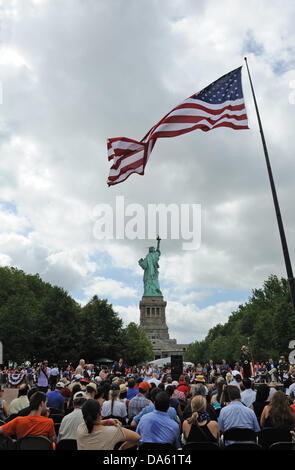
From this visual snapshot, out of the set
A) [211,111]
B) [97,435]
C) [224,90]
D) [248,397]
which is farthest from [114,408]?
[224,90]

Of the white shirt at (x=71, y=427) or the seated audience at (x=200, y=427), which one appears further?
the white shirt at (x=71, y=427)

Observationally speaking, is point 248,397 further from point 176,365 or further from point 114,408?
point 176,365

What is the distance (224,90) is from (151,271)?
274 ft

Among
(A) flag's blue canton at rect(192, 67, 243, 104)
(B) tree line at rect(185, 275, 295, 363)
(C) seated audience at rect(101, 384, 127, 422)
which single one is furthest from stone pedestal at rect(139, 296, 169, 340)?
(C) seated audience at rect(101, 384, 127, 422)

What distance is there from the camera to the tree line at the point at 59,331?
4600 cm

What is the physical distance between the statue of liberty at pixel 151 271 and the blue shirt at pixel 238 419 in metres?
86.5

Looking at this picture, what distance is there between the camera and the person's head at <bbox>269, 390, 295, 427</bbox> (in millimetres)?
6250

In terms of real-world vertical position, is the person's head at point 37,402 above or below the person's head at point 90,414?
above

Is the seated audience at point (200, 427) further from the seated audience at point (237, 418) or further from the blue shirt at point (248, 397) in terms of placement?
the blue shirt at point (248, 397)

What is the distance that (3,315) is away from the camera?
47.3 meters

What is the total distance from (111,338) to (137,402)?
47.5 meters

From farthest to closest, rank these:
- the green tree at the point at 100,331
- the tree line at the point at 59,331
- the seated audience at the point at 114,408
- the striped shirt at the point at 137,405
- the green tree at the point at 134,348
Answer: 1. the green tree at the point at 134,348
2. the green tree at the point at 100,331
3. the tree line at the point at 59,331
4. the striped shirt at the point at 137,405
5. the seated audience at the point at 114,408

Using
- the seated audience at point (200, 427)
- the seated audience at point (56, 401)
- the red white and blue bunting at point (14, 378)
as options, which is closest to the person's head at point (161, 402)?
the seated audience at point (200, 427)
